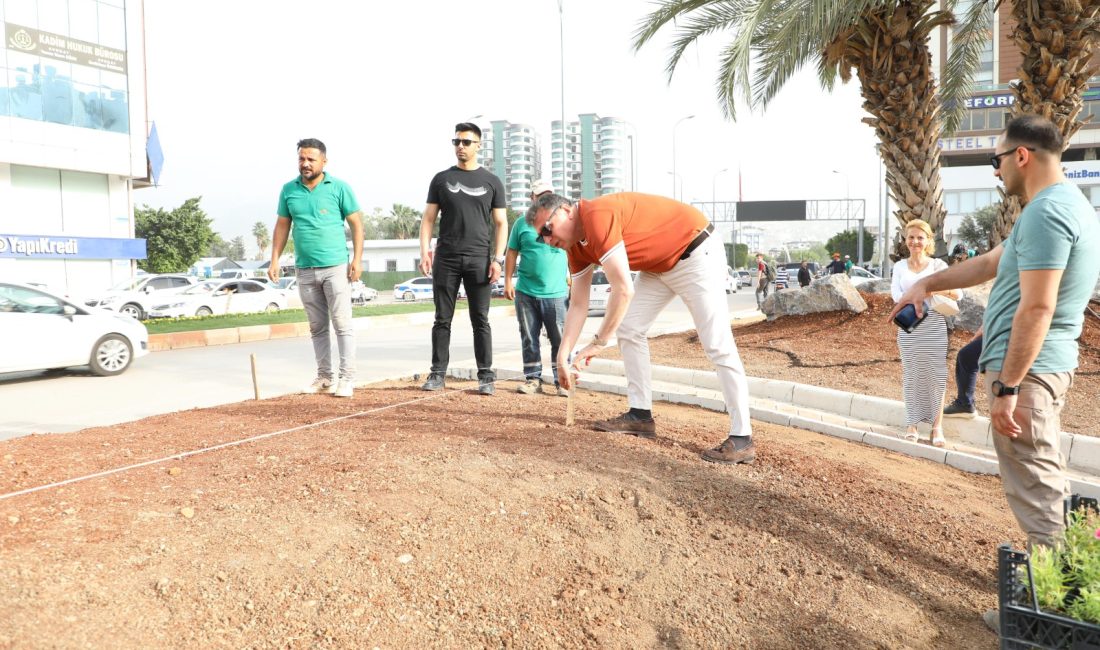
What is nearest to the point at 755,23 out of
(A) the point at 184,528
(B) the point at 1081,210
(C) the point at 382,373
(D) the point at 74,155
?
(C) the point at 382,373

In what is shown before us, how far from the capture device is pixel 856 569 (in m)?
3.03

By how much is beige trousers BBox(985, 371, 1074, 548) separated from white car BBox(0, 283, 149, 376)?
33.0ft

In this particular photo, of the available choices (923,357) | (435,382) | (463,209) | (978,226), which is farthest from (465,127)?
(978,226)

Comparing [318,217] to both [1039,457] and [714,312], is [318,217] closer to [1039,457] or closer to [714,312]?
[714,312]

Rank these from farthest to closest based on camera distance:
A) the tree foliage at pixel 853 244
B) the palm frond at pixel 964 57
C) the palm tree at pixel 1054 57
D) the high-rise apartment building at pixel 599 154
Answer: the high-rise apartment building at pixel 599 154 < the tree foliage at pixel 853 244 < the palm frond at pixel 964 57 < the palm tree at pixel 1054 57

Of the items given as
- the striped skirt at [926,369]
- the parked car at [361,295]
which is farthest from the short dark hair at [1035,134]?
the parked car at [361,295]

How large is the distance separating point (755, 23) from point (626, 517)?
275 inches

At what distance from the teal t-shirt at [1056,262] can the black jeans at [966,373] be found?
3135 millimetres

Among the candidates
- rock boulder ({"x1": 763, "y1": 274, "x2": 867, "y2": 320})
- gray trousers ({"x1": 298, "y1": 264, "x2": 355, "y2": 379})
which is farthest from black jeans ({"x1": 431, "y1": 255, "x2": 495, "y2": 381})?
rock boulder ({"x1": 763, "y1": 274, "x2": 867, "y2": 320})

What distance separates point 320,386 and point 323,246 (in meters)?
1.18

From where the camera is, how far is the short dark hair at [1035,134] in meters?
2.64

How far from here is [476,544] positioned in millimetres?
2846

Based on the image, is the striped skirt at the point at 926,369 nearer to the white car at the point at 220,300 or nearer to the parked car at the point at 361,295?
the white car at the point at 220,300

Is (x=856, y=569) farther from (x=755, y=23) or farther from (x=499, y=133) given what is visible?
(x=499, y=133)
